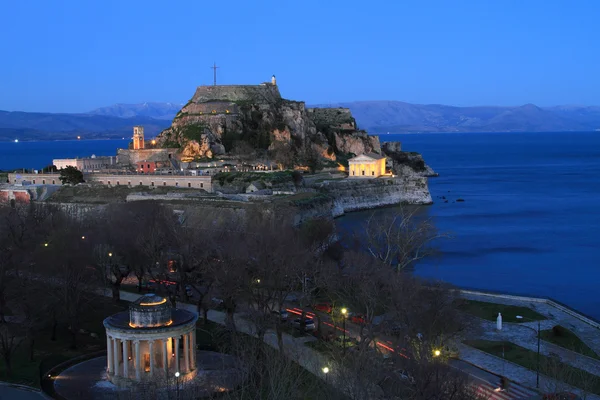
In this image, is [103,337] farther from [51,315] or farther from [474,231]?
[474,231]

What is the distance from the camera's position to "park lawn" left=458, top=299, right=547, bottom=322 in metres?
31.5

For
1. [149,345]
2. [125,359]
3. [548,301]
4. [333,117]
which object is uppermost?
[333,117]

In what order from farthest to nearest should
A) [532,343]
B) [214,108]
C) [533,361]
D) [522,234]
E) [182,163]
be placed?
[214,108]
[182,163]
[522,234]
[532,343]
[533,361]

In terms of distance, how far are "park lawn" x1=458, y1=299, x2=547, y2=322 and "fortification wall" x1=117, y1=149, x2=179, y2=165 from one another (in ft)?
160

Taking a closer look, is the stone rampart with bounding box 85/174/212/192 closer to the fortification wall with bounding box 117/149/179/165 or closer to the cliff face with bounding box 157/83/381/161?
the fortification wall with bounding box 117/149/179/165

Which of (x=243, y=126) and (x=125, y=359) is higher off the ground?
(x=243, y=126)

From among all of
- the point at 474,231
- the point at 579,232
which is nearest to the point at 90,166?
the point at 474,231

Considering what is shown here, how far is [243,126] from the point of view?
80938mm

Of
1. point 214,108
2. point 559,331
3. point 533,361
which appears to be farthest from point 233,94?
point 533,361

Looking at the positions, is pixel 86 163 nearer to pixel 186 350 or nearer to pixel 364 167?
pixel 364 167

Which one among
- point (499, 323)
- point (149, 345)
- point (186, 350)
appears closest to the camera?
point (149, 345)

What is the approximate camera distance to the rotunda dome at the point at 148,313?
24.1 meters

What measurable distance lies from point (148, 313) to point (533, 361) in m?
13.4

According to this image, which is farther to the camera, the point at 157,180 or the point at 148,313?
the point at 157,180
